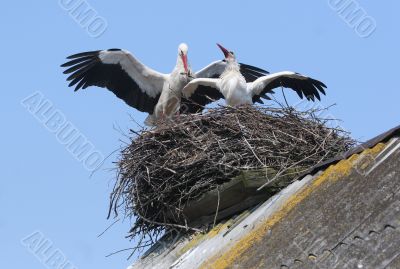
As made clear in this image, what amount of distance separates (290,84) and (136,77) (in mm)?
2053

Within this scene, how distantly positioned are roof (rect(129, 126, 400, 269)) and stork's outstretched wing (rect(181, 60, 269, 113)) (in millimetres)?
3511

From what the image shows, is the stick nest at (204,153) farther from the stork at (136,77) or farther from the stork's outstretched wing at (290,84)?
the stork at (136,77)

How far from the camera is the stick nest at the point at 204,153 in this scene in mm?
5922

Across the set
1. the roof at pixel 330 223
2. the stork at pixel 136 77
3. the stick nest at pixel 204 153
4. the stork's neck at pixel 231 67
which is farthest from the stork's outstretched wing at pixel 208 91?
the roof at pixel 330 223

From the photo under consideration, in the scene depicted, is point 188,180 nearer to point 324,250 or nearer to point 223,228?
point 223,228

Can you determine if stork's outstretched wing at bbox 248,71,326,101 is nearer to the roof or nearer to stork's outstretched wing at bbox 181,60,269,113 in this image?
stork's outstretched wing at bbox 181,60,269,113

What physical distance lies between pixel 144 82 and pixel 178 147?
141 inches

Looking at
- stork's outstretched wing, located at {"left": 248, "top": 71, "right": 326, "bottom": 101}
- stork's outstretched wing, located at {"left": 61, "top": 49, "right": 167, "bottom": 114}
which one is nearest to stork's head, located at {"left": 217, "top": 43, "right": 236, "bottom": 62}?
stork's outstretched wing, located at {"left": 248, "top": 71, "right": 326, "bottom": 101}

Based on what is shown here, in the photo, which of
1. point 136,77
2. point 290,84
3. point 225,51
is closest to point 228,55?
point 225,51

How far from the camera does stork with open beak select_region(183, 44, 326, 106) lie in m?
8.08

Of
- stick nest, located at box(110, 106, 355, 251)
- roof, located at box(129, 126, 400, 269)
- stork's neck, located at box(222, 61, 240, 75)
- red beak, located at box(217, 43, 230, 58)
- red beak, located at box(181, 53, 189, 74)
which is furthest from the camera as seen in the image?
red beak, located at box(181, 53, 189, 74)

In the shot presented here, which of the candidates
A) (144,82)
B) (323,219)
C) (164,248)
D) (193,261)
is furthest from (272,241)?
(144,82)

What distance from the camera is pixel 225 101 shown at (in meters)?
8.07

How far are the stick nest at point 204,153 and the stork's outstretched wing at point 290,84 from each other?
55.1 inches
